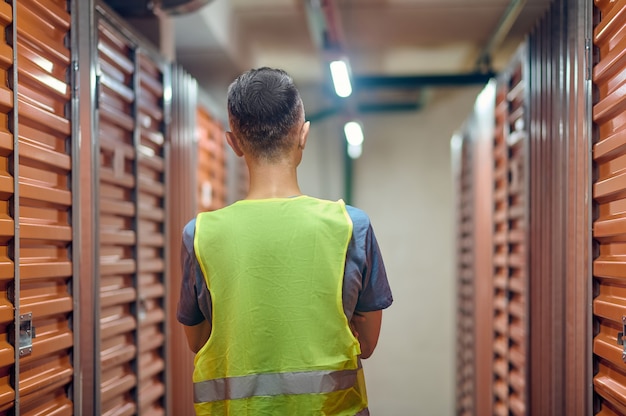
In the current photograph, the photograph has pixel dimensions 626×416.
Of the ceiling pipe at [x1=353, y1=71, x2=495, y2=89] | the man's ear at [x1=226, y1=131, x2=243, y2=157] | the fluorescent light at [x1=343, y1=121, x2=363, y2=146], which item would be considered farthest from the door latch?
the ceiling pipe at [x1=353, y1=71, x2=495, y2=89]

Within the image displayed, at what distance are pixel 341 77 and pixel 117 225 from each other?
9.17 ft

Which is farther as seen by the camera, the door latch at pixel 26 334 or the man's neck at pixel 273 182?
the door latch at pixel 26 334

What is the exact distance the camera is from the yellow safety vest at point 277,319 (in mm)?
2021

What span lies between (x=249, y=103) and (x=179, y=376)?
3.33 metres

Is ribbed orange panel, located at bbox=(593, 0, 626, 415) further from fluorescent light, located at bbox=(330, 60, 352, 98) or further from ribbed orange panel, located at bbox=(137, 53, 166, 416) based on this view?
fluorescent light, located at bbox=(330, 60, 352, 98)

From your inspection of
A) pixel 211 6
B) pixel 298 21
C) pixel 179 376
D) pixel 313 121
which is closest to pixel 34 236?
pixel 179 376

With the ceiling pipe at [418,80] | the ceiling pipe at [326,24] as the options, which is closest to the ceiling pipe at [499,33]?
the ceiling pipe at [418,80]

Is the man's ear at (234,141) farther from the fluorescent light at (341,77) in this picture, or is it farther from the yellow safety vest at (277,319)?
the fluorescent light at (341,77)

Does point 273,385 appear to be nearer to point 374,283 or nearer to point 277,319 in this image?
point 277,319

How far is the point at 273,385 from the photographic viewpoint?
2.03m

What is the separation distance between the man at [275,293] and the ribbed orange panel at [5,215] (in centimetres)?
73

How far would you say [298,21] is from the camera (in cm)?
759

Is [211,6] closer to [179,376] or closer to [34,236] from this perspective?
[179,376]

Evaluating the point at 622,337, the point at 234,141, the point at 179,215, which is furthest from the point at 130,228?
the point at 622,337
